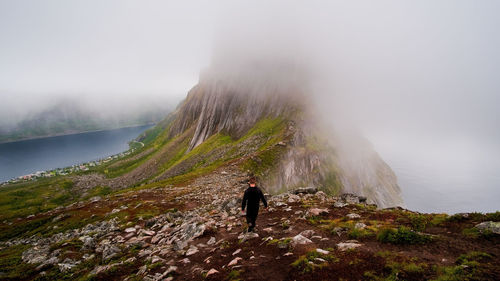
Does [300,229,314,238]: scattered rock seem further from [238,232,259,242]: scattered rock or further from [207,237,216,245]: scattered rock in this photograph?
[207,237,216,245]: scattered rock

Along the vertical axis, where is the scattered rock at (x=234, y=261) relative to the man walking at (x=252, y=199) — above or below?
below

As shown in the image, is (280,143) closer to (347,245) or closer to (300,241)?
(300,241)

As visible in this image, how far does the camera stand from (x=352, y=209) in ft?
65.8

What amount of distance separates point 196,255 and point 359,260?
9.94m

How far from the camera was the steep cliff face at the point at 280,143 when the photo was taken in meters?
64.9

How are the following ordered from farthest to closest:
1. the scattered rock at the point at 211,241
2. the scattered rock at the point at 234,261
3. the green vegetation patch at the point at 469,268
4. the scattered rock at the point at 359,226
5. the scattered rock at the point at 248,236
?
the scattered rock at the point at 211,241 < the scattered rock at the point at 248,236 < the scattered rock at the point at 359,226 < the scattered rock at the point at 234,261 < the green vegetation patch at the point at 469,268

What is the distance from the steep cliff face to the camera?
64919mm

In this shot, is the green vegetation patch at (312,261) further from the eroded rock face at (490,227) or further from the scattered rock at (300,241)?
the eroded rock face at (490,227)

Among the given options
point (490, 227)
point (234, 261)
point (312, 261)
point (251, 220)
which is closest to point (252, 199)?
point (251, 220)

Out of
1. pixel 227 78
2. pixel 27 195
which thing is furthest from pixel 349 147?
pixel 27 195

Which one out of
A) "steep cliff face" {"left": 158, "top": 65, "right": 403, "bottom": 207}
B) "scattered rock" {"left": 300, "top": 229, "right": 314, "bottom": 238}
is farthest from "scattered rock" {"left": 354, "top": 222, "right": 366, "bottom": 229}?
"steep cliff face" {"left": 158, "top": 65, "right": 403, "bottom": 207}

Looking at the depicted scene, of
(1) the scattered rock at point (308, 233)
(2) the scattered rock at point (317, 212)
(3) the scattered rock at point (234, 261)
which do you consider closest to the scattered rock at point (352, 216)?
(2) the scattered rock at point (317, 212)

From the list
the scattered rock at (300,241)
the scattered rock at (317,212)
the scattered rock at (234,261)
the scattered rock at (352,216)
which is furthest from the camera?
the scattered rock at (317,212)

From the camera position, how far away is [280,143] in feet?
233
